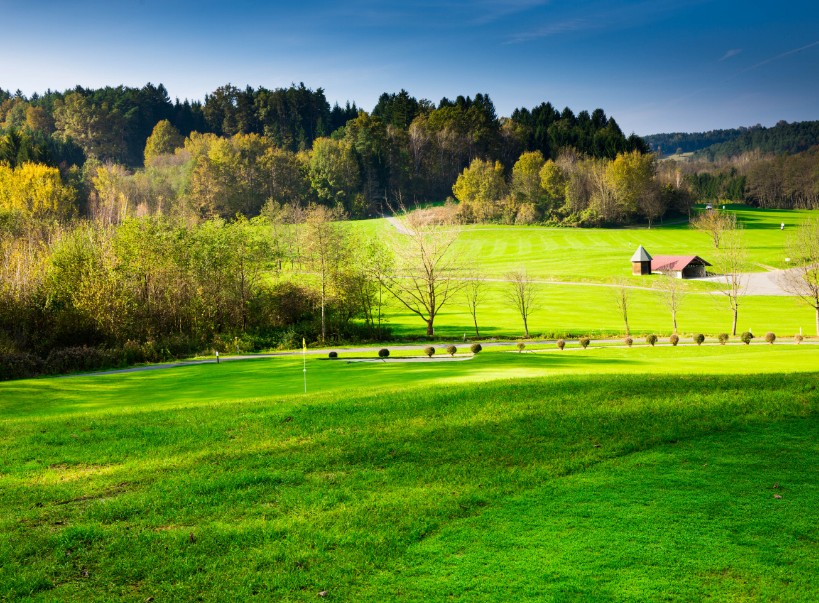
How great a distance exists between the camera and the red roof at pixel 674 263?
81.8 meters

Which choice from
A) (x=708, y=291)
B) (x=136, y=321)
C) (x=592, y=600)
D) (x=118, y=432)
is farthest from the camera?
(x=708, y=291)

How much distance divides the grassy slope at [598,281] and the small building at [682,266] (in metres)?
4.39

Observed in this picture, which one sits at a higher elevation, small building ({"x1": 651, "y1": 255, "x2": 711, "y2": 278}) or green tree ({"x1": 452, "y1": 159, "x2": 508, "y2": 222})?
green tree ({"x1": 452, "y1": 159, "x2": 508, "y2": 222})

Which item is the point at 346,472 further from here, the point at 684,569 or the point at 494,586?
the point at 684,569

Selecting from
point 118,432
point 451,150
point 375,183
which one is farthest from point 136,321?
point 451,150

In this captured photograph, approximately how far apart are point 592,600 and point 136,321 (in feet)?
135

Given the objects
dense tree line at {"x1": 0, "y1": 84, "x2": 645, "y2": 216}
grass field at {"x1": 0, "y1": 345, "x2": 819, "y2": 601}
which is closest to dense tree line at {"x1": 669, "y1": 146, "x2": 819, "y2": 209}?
dense tree line at {"x1": 0, "y1": 84, "x2": 645, "y2": 216}

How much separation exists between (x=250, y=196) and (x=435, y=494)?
112009mm

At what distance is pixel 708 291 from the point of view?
7156 cm

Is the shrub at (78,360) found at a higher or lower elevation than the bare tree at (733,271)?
lower

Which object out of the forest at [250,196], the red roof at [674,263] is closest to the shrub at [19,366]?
the forest at [250,196]

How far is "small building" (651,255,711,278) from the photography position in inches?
3196

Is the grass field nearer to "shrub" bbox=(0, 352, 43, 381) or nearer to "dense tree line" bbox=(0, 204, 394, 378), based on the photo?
"shrub" bbox=(0, 352, 43, 381)

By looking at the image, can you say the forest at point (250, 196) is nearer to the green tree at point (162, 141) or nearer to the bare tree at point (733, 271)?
the green tree at point (162, 141)
